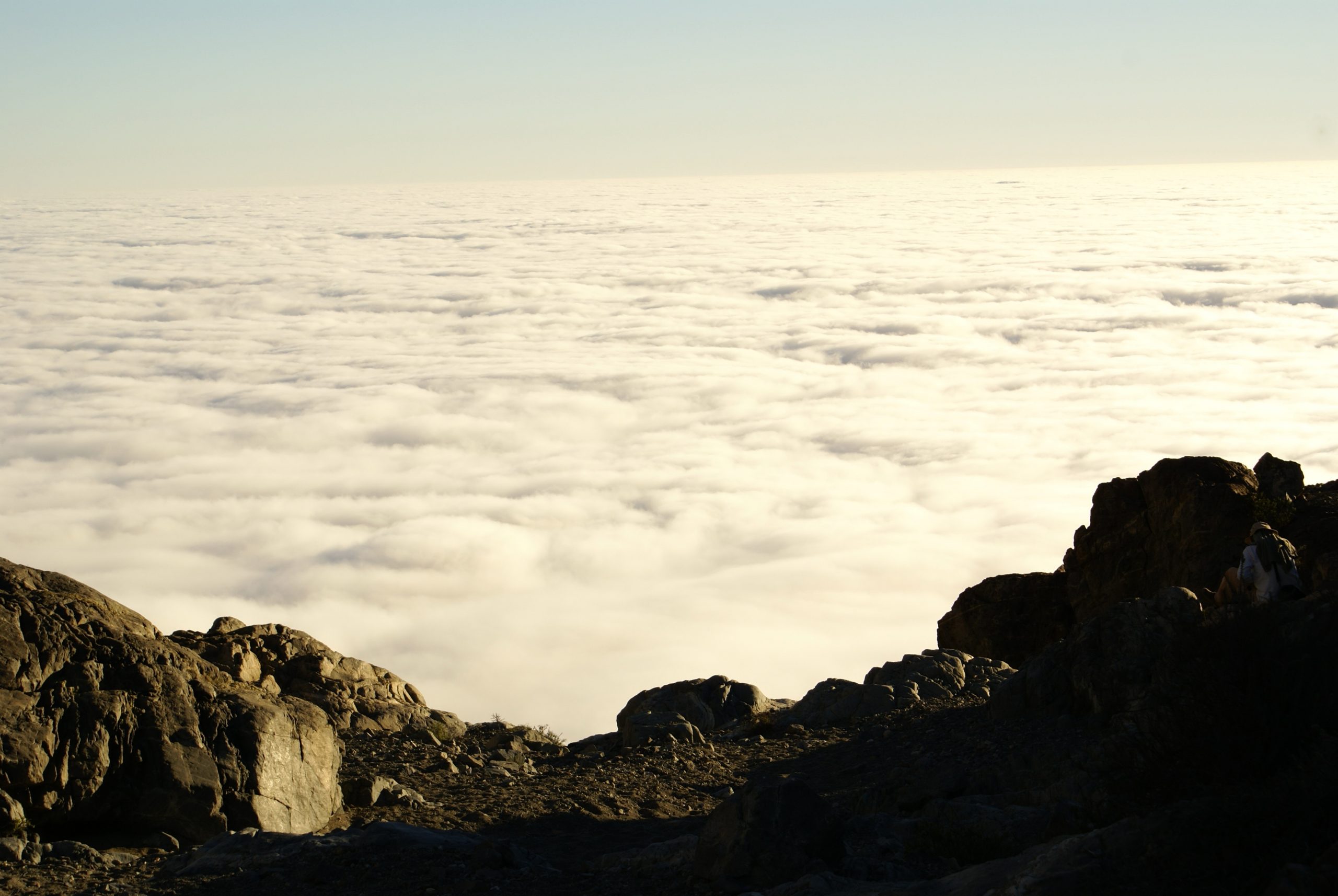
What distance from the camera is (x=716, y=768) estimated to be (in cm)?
1304


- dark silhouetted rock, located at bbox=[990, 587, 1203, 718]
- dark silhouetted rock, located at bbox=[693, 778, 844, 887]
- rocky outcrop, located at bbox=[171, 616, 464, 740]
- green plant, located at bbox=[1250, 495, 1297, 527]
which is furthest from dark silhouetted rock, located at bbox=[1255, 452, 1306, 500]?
dark silhouetted rock, located at bbox=[693, 778, 844, 887]

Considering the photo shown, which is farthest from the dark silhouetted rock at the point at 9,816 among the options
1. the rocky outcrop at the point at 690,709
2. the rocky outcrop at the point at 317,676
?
the rocky outcrop at the point at 690,709

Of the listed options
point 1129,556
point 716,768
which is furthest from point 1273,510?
point 716,768

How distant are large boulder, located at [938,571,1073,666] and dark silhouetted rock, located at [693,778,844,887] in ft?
40.7

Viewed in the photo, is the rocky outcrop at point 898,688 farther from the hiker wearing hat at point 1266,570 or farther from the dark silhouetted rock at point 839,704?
the hiker wearing hat at point 1266,570

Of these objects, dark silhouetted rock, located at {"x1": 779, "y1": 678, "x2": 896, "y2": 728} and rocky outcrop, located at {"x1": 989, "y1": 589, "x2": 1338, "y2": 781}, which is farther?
dark silhouetted rock, located at {"x1": 779, "y1": 678, "x2": 896, "y2": 728}

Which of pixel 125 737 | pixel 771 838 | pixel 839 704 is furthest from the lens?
pixel 839 704

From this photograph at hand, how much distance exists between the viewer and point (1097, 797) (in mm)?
7578

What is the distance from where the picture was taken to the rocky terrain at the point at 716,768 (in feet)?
18.4

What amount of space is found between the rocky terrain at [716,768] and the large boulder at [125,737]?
2 centimetres

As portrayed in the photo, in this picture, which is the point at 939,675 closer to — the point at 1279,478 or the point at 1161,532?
the point at 1161,532

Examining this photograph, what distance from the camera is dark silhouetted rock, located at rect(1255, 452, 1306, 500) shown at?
16.7m

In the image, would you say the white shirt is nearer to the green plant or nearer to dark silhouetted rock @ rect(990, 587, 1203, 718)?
dark silhouetted rock @ rect(990, 587, 1203, 718)

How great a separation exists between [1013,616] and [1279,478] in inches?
176
